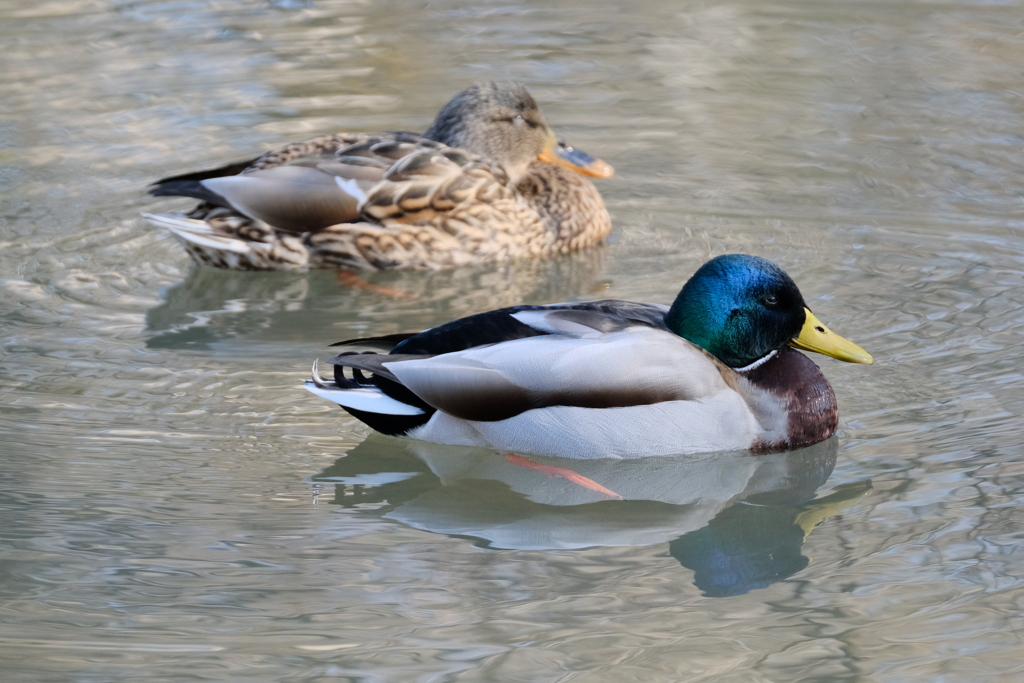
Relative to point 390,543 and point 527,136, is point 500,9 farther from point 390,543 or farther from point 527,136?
point 390,543

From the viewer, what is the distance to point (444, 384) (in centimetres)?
473

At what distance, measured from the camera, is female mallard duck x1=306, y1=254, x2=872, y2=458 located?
15.2 feet

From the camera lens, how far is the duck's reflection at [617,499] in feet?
14.5

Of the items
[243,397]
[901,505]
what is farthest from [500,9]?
[901,505]

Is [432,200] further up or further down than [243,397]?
further up

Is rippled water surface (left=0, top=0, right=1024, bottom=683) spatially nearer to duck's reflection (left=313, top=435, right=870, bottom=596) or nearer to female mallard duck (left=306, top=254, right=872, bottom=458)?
duck's reflection (left=313, top=435, right=870, bottom=596)

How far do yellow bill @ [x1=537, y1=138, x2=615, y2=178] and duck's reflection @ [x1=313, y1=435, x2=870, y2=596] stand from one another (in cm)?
321

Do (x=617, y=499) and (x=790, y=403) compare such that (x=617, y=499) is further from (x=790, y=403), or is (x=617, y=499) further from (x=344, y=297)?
(x=344, y=297)

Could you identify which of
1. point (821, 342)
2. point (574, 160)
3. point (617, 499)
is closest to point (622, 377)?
point (617, 499)

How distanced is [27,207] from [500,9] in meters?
6.22

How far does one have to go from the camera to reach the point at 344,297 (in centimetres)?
684

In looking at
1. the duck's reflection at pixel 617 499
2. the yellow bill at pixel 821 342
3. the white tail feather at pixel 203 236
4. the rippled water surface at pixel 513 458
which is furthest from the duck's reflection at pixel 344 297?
the yellow bill at pixel 821 342

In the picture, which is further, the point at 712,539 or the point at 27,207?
the point at 27,207

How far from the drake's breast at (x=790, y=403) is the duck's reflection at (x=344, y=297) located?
2.03 meters
